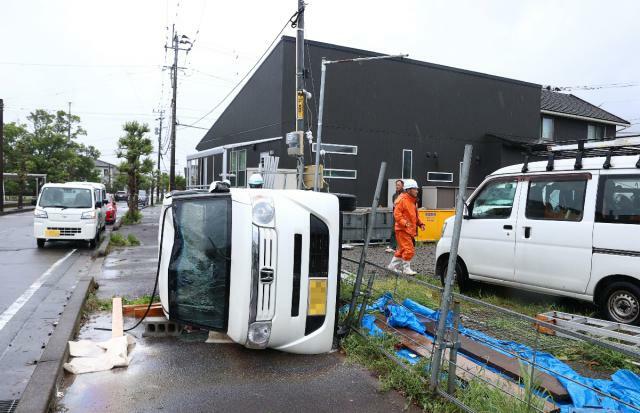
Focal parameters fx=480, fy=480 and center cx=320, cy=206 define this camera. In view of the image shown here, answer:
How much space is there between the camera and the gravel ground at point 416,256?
995 cm

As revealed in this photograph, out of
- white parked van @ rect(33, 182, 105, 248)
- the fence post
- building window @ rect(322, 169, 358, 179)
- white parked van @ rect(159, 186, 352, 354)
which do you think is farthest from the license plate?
the fence post

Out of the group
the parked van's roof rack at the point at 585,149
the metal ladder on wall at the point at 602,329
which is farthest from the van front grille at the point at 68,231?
the metal ladder on wall at the point at 602,329

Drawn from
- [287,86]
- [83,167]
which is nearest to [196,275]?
[287,86]

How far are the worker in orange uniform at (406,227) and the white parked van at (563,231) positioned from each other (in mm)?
1346

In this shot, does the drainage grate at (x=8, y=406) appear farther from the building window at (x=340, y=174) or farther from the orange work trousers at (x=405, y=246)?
the building window at (x=340, y=174)

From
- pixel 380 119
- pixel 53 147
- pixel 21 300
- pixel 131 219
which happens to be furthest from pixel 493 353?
pixel 53 147

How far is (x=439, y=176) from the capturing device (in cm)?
2048

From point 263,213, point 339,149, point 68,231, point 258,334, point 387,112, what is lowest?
point 68,231

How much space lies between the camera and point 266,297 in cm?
417

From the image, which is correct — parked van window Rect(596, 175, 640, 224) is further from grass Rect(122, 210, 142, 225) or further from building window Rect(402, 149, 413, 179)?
grass Rect(122, 210, 142, 225)

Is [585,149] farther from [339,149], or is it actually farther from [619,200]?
[339,149]

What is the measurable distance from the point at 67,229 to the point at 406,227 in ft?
30.8

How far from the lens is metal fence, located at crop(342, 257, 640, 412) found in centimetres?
319

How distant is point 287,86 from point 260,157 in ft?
9.15
